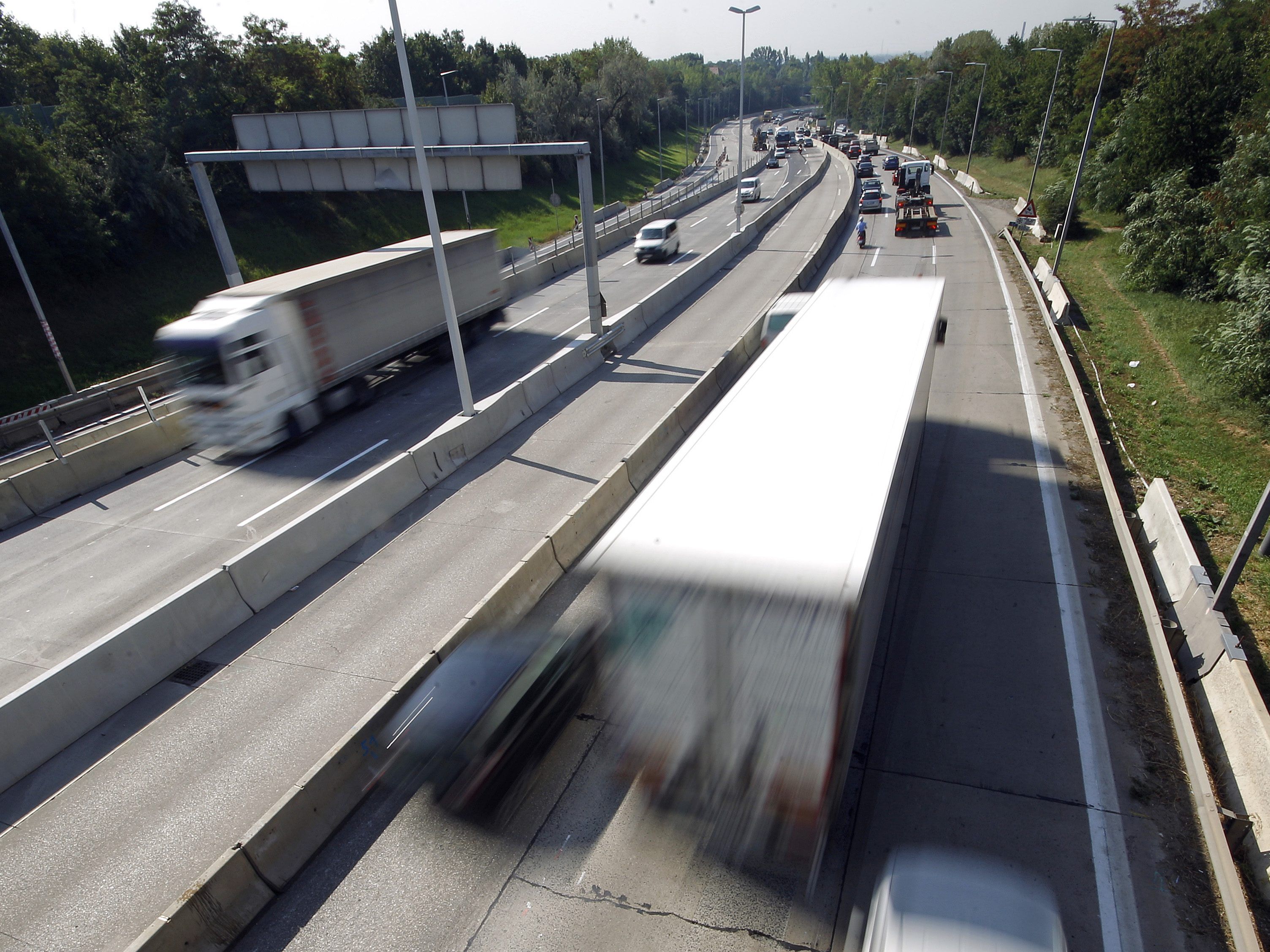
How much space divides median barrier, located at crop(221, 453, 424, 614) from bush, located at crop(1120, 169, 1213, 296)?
86.0 ft

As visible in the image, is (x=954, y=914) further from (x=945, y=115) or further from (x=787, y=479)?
(x=945, y=115)

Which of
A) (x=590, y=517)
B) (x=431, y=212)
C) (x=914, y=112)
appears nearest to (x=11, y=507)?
(x=431, y=212)

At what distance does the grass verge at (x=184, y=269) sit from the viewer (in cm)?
2514

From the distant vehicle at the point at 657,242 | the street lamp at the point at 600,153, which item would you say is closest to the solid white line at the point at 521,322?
the distant vehicle at the point at 657,242

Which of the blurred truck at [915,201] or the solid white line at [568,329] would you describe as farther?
the blurred truck at [915,201]

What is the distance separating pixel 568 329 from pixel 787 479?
1942 cm

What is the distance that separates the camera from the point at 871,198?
43.7 m

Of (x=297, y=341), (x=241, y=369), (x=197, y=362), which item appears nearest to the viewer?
(x=197, y=362)

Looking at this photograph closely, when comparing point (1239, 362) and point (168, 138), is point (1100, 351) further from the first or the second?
point (168, 138)

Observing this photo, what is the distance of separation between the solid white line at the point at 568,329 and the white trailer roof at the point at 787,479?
14.5 meters

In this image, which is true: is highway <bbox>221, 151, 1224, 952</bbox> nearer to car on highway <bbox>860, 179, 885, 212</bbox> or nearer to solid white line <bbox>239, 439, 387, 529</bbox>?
solid white line <bbox>239, 439, 387, 529</bbox>

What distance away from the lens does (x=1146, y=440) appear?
14875 mm

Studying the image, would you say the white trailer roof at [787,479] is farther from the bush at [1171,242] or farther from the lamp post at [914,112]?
the lamp post at [914,112]

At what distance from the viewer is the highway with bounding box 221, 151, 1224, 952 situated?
229 inches
